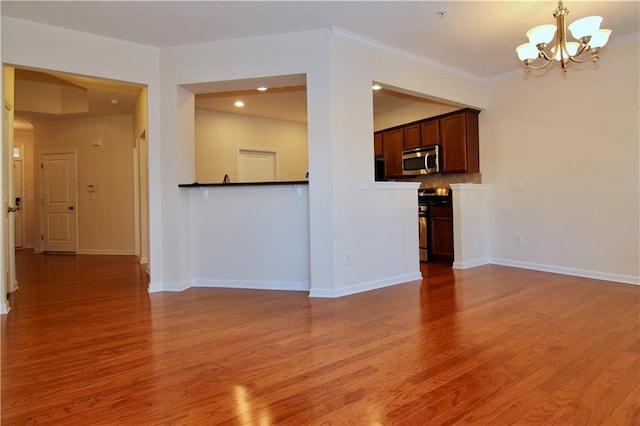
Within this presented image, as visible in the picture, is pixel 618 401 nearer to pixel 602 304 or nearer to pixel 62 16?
pixel 602 304

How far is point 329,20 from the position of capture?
126 inches

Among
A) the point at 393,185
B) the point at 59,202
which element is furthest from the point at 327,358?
the point at 59,202

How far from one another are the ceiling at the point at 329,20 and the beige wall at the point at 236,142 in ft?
8.26

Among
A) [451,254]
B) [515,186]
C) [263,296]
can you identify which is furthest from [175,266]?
[515,186]

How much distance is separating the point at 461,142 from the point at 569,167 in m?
1.30

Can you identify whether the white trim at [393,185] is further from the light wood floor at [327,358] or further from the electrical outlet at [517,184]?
the electrical outlet at [517,184]

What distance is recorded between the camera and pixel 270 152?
699cm

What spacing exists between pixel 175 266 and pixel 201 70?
2.00m

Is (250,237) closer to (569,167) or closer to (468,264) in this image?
(468,264)

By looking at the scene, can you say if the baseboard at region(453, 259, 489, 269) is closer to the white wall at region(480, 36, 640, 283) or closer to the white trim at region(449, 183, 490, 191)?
the white wall at region(480, 36, 640, 283)

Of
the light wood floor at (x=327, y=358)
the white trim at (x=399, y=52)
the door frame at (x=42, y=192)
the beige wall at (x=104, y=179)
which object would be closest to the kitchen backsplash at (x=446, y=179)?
the white trim at (x=399, y=52)

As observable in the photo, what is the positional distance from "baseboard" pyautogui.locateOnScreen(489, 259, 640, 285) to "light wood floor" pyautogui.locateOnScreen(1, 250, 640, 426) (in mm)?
278

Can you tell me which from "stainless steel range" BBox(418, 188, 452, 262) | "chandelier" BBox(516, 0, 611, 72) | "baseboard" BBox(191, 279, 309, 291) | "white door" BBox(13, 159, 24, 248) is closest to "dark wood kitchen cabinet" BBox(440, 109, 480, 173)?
"stainless steel range" BBox(418, 188, 452, 262)

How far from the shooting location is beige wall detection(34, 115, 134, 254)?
21.9 feet
